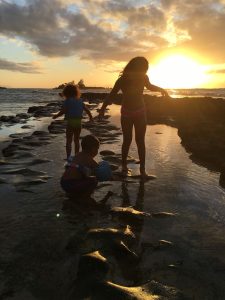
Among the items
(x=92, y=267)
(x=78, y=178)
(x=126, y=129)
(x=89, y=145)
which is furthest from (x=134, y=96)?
(x=92, y=267)

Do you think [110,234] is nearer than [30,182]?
Yes

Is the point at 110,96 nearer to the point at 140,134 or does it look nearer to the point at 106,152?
the point at 140,134

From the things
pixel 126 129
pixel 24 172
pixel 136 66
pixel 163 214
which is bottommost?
pixel 24 172

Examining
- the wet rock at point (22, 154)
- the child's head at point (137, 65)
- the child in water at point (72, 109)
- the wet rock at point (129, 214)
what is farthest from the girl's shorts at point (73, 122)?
the wet rock at point (129, 214)

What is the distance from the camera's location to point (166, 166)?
27.1 ft

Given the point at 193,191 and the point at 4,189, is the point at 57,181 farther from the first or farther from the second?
the point at 193,191

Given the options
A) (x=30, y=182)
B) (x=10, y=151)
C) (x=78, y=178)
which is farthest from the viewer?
(x=10, y=151)

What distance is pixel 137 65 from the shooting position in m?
7.21

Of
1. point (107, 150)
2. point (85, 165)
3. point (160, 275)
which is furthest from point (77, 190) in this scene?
point (107, 150)

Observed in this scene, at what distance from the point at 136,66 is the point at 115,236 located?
396cm

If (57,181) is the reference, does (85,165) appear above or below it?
above

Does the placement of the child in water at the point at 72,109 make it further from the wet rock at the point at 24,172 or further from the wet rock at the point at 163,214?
the wet rock at the point at 163,214

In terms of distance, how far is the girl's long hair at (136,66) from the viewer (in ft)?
23.6

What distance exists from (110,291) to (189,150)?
761 centimetres
